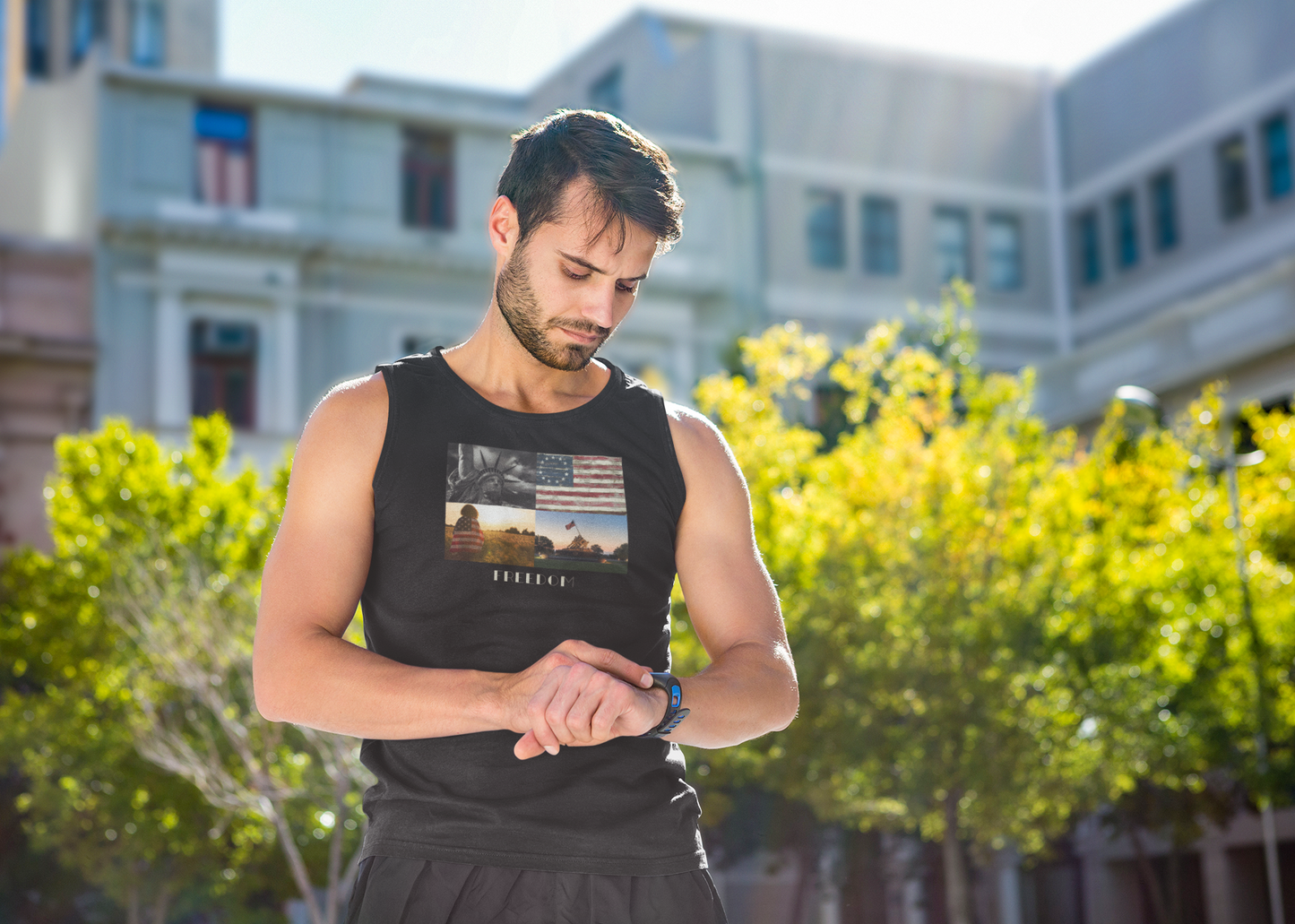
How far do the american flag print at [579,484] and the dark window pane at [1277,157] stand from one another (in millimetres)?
27990

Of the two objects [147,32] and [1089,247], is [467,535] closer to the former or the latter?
[1089,247]

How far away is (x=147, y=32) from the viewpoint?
3700 centimetres

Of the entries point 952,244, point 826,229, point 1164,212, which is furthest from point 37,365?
point 1164,212

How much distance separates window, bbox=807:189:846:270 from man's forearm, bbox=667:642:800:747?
95.0ft

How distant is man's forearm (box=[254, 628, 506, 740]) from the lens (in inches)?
76.3

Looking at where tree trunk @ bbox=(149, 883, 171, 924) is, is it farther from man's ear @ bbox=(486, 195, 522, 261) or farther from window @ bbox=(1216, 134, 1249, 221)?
window @ bbox=(1216, 134, 1249, 221)

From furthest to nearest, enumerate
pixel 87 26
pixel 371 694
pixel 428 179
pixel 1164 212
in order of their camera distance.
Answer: pixel 87 26
pixel 1164 212
pixel 428 179
pixel 371 694

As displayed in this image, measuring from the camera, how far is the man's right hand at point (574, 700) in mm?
1854

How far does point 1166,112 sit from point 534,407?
30.6m

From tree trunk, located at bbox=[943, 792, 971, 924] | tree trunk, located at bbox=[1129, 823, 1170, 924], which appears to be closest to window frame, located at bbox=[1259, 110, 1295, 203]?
tree trunk, located at bbox=[1129, 823, 1170, 924]

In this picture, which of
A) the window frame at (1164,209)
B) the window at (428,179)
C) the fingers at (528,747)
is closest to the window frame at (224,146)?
the window at (428,179)

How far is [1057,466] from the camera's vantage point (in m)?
15.8

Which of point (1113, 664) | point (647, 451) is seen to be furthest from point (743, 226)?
point (647, 451)

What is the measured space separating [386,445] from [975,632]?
12.5m
